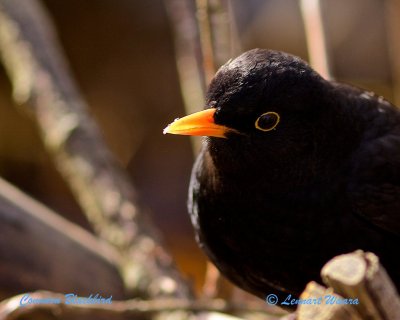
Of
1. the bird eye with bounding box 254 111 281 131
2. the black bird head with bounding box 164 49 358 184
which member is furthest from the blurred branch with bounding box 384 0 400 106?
the bird eye with bounding box 254 111 281 131

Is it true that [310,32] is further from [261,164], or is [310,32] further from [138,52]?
[138,52]

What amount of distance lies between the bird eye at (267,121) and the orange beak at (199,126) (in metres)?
0.10

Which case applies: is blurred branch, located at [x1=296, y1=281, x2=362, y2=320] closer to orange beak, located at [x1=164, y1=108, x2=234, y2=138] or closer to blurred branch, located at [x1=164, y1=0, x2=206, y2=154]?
orange beak, located at [x1=164, y1=108, x2=234, y2=138]

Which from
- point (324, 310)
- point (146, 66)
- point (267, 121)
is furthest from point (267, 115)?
point (146, 66)

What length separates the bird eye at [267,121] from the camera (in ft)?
6.43

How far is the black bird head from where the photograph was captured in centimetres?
192

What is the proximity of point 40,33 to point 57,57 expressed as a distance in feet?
0.43

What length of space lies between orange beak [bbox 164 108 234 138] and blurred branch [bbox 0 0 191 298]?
3.32 feet

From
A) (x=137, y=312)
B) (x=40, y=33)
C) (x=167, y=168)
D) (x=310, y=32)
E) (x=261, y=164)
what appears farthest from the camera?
(x=167, y=168)

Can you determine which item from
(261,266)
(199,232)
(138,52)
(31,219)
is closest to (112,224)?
(31,219)

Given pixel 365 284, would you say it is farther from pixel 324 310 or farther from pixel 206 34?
pixel 206 34

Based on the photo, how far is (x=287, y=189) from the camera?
210 centimetres

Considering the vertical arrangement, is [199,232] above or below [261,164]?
below

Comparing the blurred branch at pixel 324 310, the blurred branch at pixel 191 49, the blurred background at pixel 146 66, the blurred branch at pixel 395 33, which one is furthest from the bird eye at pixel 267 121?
the blurred background at pixel 146 66
